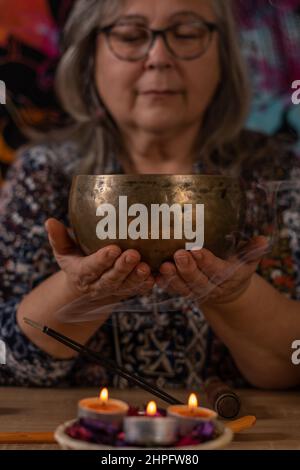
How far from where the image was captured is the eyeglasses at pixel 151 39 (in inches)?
44.9

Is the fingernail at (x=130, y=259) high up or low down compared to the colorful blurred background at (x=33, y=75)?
down

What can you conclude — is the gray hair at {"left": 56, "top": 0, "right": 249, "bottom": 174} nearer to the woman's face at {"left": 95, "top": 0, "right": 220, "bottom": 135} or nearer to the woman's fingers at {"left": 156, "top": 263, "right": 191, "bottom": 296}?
the woman's face at {"left": 95, "top": 0, "right": 220, "bottom": 135}

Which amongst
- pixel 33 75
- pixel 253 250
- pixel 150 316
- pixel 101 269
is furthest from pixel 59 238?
pixel 33 75

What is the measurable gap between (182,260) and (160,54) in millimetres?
528

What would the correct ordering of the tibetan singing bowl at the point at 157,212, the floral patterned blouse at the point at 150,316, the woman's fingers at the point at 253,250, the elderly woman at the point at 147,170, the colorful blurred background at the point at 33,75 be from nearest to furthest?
the tibetan singing bowl at the point at 157,212 → the woman's fingers at the point at 253,250 → the elderly woman at the point at 147,170 → the floral patterned blouse at the point at 150,316 → the colorful blurred background at the point at 33,75

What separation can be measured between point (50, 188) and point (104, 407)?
0.72 m

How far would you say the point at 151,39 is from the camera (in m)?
1.14

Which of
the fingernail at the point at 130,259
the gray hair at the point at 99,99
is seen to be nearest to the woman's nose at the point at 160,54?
the gray hair at the point at 99,99

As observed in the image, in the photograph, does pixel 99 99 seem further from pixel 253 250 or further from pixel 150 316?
pixel 253 250

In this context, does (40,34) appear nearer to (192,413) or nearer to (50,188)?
(50,188)

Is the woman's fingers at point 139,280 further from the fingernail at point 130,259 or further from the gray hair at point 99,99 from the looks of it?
the gray hair at point 99,99

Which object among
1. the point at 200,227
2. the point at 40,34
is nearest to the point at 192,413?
the point at 200,227

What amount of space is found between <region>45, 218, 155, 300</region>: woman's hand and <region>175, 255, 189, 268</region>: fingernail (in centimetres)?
3

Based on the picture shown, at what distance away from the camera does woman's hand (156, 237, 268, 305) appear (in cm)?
73
